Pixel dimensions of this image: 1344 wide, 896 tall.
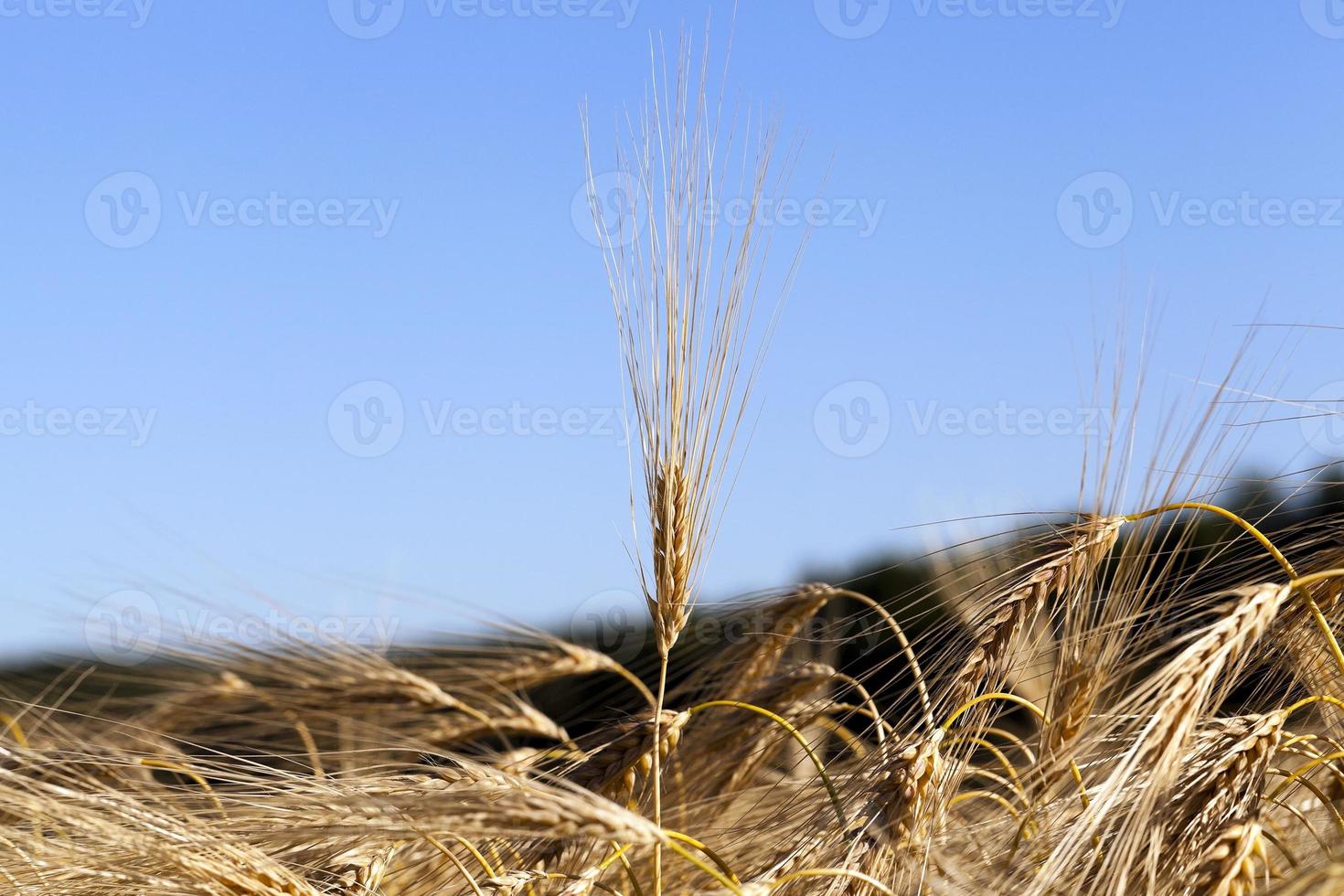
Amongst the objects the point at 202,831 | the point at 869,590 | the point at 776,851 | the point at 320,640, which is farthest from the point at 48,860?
the point at 869,590

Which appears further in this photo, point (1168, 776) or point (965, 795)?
point (965, 795)

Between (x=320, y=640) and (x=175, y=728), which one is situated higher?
(x=320, y=640)

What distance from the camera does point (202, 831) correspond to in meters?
1.37

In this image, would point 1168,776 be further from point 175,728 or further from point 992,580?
point 175,728

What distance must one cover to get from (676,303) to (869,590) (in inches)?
175

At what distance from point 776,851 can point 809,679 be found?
0.58m

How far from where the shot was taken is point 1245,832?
1178 mm

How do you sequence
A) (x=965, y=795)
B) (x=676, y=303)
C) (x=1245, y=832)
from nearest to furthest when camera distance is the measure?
(x=1245, y=832) → (x=676, y=303) → (x=965, y=795)

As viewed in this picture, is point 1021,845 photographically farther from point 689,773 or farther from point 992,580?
point 689,773

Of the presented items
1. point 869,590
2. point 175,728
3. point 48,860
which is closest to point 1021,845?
point 48,860

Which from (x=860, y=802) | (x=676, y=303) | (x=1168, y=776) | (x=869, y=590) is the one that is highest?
(x=676, y=303)

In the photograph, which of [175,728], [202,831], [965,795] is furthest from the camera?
[175,728]

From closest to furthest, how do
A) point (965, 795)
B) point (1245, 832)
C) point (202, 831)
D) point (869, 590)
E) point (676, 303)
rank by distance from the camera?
1. point (1245, 832)
2. point (202, 831)
3. point (676, 303)
4. point (965, 795)
5. point (869, 590)

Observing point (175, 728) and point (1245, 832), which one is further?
point (175, 728)
